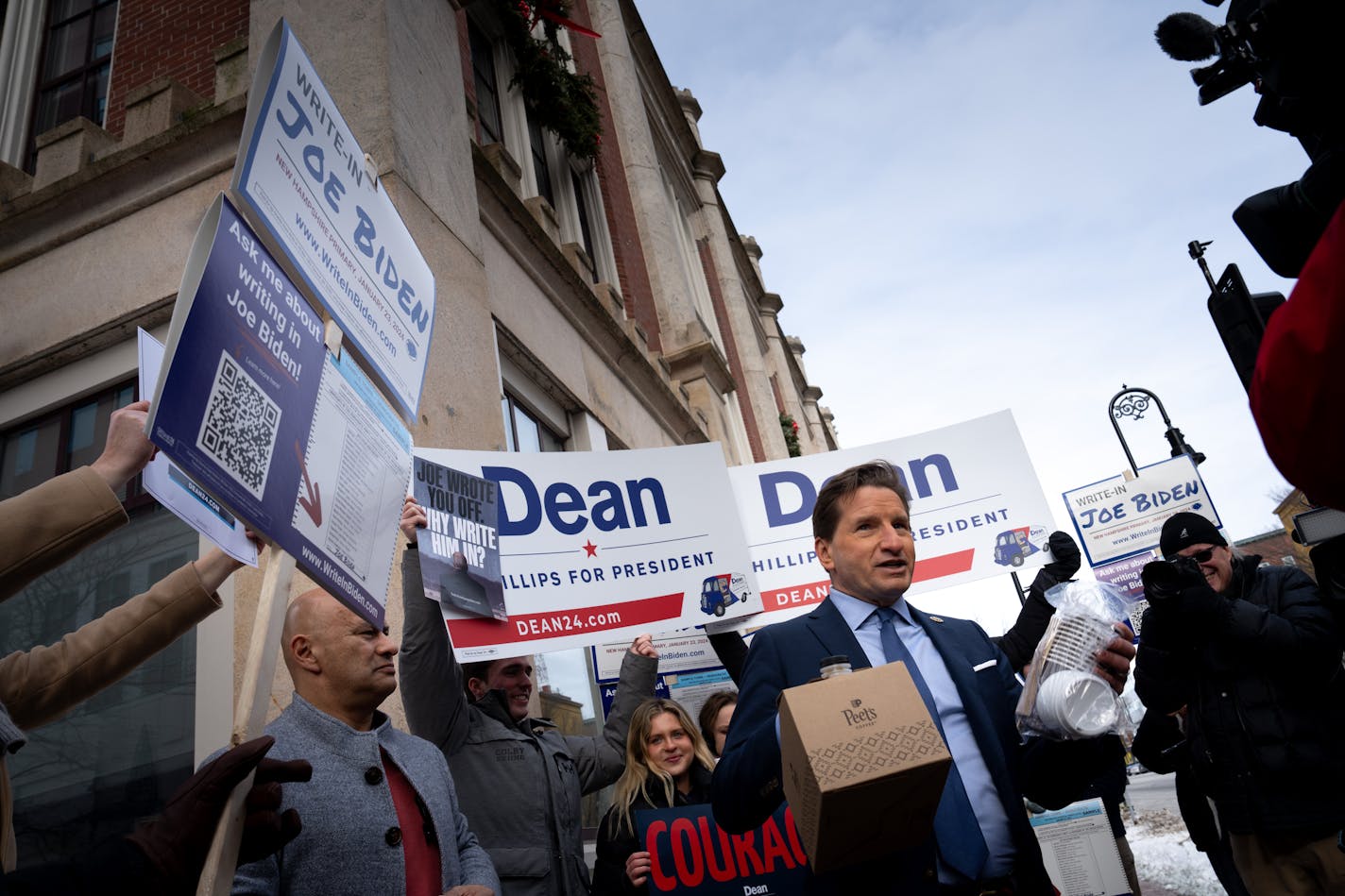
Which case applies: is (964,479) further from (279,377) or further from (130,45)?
(130,45)

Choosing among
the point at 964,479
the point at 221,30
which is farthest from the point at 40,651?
the point at 221,30

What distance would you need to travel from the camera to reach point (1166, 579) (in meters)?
3.11

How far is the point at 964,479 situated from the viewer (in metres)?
5.70

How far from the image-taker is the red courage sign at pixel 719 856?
3590 mm

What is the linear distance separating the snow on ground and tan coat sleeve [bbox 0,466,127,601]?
8004 mm

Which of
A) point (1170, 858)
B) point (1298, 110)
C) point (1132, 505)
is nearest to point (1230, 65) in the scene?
point (1298, 110)

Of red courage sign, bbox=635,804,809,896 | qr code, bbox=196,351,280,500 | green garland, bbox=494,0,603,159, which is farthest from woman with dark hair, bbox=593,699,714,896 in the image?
green garland, bbox=494,0,603,159

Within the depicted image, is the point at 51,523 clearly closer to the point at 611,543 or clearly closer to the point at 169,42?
the point at 611,543

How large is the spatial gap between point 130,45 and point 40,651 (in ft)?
22.7

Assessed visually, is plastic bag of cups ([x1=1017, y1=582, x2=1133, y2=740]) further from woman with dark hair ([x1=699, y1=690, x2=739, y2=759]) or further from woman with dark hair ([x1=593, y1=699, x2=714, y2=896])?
woman with dark hair ([x1=699, y1=690, x2=739, y2=759])

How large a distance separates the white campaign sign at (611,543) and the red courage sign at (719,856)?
1082 millimetres

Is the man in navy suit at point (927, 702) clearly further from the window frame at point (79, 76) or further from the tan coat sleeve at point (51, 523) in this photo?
the window frame at point (79, 76)

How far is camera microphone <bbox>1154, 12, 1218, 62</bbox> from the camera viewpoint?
1697 millimetres

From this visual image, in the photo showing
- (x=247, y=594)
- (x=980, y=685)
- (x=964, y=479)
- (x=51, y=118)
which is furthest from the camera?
(x=51, y=118)
